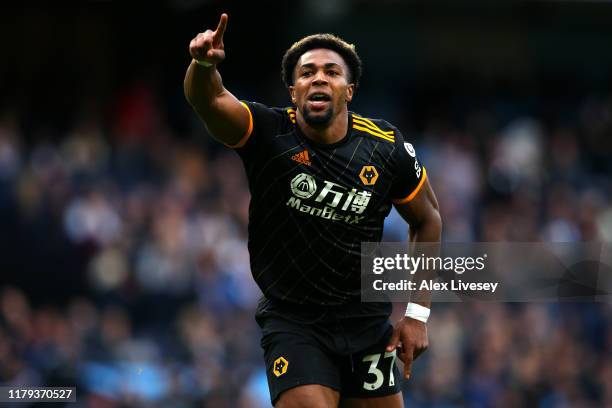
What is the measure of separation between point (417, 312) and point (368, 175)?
2.92ft

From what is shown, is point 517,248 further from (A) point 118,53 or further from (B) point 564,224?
(A) point 118,53

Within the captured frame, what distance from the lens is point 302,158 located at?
244 inches

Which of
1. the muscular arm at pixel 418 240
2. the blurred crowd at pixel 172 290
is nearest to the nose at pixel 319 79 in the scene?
the muscular arm at pixel 418 240

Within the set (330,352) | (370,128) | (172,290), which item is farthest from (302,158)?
(172,290)

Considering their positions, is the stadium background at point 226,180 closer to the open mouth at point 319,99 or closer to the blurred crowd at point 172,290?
the blurred crowd at point 172,290

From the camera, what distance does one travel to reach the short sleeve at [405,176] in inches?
253

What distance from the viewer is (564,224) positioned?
15.3 m

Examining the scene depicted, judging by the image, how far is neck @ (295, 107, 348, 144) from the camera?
6.28 meters

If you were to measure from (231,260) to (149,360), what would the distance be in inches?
78.0

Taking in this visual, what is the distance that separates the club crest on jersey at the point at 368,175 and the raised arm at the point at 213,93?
739 mm

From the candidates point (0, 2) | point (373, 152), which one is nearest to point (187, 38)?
point (0, 2)

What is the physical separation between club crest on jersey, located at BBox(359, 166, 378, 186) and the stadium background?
5.33 m

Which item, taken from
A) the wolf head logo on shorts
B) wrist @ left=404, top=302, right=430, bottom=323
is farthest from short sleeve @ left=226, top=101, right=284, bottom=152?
wrist @ left=404, top=302, right=430, bottom=323

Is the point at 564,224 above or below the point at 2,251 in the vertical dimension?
above
